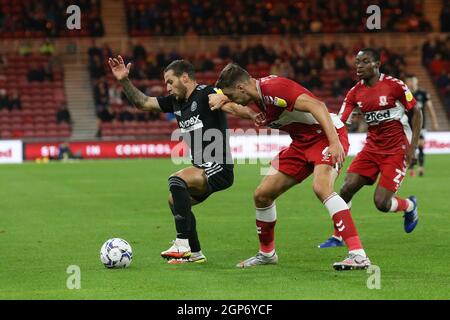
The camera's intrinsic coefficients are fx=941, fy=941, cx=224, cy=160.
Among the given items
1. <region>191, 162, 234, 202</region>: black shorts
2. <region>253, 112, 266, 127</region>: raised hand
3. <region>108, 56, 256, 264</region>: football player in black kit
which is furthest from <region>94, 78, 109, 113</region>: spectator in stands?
<region>253, 112, 266, 127</region>: raised hand

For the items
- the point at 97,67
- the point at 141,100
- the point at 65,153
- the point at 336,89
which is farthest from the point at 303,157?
the point at 97,67

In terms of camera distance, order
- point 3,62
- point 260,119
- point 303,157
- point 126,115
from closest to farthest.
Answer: point 260,119, point 303,157, point 126,115, point 3,62

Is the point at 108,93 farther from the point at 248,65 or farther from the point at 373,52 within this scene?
the point at 373,52

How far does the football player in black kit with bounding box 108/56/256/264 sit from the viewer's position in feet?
32.0

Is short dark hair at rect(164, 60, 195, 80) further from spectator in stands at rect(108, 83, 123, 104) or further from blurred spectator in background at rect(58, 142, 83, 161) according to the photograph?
spectator in stands at rect(108, 83, 123, 104)

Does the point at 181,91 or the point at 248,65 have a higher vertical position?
the point at 248,65

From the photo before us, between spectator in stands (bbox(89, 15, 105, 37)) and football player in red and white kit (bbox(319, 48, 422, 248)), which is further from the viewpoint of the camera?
spectator in stands (bbox(89, 15, 105, 37))

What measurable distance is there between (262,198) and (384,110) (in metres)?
2.68

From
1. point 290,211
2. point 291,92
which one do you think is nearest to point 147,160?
point 290,211

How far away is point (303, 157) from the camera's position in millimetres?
9562

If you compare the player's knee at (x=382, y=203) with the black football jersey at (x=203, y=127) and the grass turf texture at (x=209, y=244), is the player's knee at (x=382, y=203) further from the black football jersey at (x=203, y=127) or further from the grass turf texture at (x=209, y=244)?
the black football jersey at (x=203, y=127)

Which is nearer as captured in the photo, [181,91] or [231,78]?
[231,78]

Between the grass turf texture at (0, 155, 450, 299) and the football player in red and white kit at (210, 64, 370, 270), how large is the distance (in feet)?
1.19
